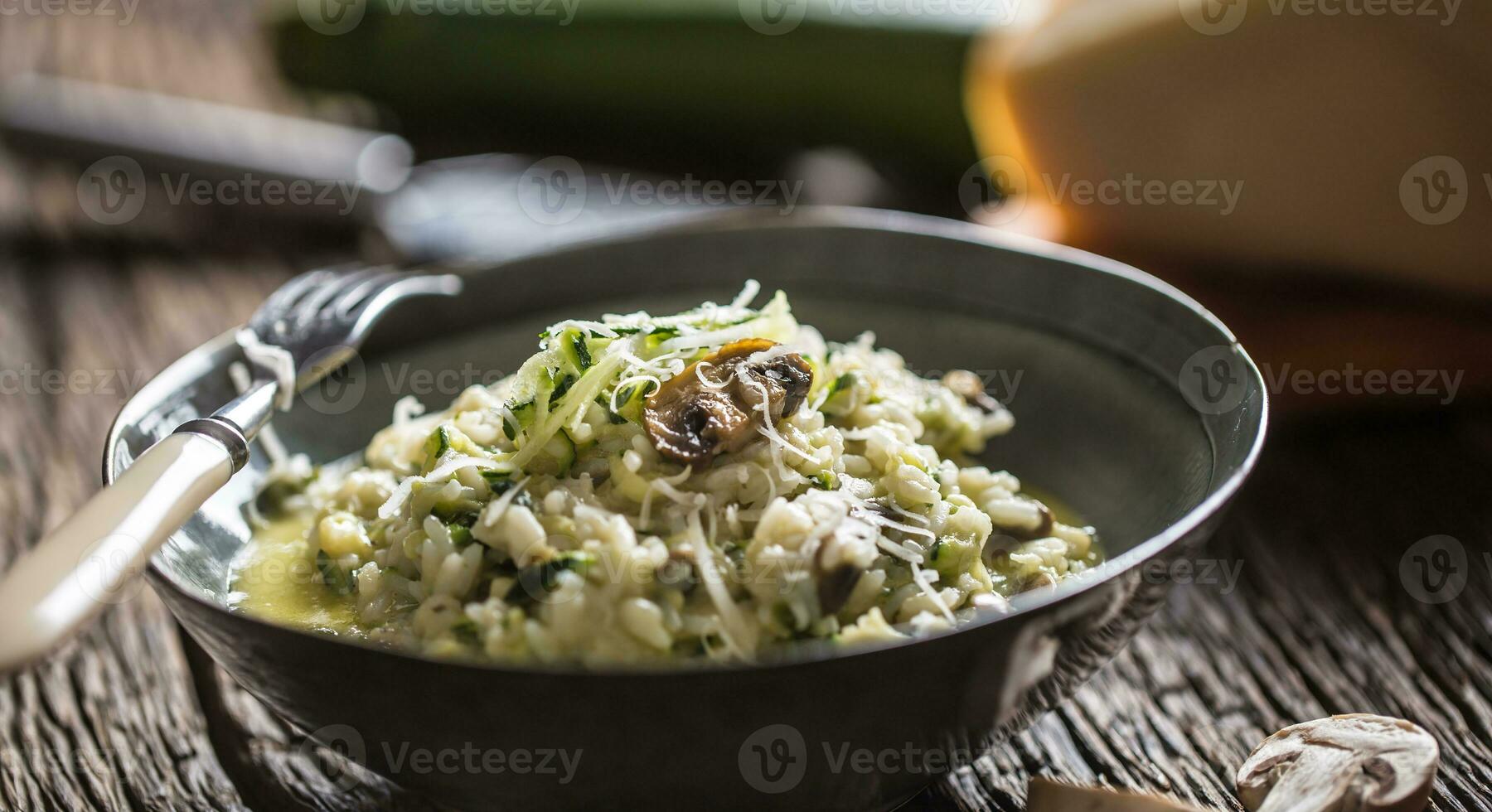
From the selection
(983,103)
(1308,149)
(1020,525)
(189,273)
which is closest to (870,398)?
(1020,525)

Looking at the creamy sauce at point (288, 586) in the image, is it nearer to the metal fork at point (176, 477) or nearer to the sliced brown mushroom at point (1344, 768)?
the metal fork at point (176, 477)

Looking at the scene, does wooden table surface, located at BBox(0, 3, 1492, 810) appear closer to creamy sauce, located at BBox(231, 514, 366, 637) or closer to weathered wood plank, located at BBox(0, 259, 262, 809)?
weathered wood plank, located at BBox(0, 259, 262, 809)

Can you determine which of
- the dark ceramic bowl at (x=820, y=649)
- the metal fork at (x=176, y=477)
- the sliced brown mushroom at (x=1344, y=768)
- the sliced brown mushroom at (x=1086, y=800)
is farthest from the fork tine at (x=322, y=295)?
the sliced brown mushroom at (x=1344, y=768)

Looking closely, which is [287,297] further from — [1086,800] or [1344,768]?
[1344,768]

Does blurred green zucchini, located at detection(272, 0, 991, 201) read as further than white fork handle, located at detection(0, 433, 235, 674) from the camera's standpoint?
Yes

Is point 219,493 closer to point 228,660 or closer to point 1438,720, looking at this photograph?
point 228,660

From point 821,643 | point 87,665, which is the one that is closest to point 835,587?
point 821,643

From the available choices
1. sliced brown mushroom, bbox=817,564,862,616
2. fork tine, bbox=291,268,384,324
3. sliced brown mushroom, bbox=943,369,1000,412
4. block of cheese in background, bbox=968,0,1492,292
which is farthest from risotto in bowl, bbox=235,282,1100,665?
block of cheese in background, bbox=968,0,1492,292

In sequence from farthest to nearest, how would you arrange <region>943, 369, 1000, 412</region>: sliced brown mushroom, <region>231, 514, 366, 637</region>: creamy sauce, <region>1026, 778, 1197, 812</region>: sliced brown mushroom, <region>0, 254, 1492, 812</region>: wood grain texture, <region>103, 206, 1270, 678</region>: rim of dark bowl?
<region>943, 369, 1000, 412</region>: sliced brown mushroom < <region>0, 254, 1492, 812</region>: wood grain texture < <region>231, 514, 366, 637</region>: creamy sauce < <region>1026, 778, 1197, 812</region>: sliced brown mushroom < <region>103, 206, 1270, 678</region>: rim of dark bowl
